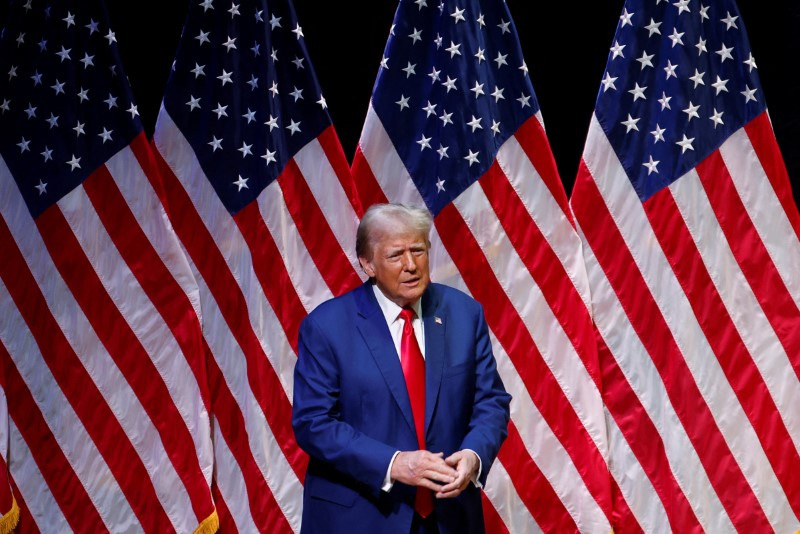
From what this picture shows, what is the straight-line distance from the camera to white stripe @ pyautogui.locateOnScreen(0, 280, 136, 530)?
3783mm

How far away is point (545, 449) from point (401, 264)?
4.82 ft

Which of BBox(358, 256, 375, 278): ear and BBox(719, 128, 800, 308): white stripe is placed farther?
BBox(719, 128, 800, 308): white stripe

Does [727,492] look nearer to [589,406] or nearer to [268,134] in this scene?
[589,406]

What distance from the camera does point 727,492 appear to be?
12.7 ft

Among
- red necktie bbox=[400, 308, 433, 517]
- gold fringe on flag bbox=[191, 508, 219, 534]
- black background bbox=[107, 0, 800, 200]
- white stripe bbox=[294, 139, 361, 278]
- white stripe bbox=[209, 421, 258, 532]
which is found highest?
black background bbox=[107, 0, 800, 200]

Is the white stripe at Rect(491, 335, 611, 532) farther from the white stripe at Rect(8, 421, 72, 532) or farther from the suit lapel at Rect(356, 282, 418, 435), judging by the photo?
the white stripe at Rect(8, 421, 72, 532)

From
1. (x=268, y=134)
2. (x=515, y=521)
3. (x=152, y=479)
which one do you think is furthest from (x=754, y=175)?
(x=152, y=479)

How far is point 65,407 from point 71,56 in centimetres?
134

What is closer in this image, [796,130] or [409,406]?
[409,406]

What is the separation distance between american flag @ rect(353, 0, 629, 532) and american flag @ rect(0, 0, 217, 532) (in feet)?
3.04

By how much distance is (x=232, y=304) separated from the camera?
152 inches

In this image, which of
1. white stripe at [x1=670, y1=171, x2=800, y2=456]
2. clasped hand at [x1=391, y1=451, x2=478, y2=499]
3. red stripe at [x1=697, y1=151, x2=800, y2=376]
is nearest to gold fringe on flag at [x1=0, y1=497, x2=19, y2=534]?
clasped hand at [x1=391, y1=451, x2=478, y2=499]

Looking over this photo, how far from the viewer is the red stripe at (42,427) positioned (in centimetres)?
378

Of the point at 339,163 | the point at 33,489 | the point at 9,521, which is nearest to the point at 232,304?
the point at 339,163
